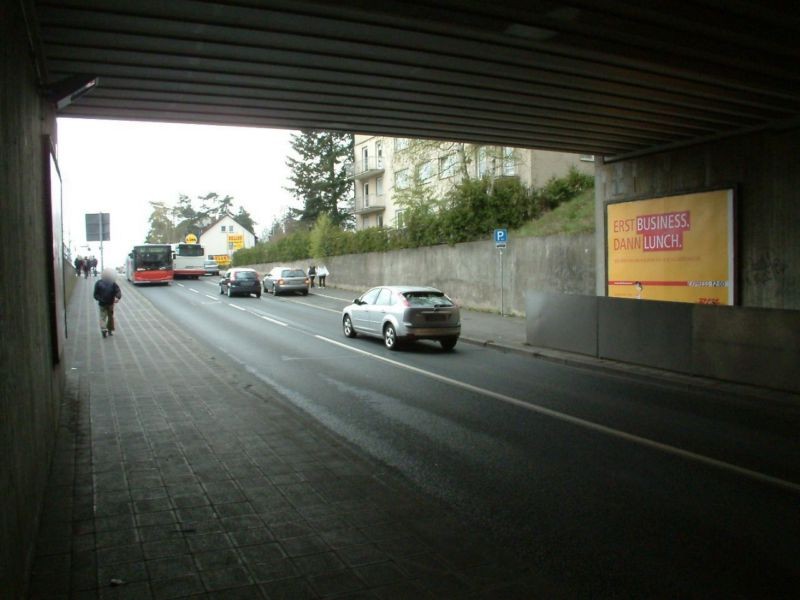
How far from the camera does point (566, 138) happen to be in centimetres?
1670

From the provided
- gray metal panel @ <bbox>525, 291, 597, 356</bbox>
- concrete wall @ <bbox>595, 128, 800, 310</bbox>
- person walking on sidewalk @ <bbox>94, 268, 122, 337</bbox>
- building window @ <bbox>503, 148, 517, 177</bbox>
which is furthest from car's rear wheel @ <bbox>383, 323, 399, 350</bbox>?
building window @ <bbox>503, 148, 517, 177</bbox>

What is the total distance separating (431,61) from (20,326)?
769 cm

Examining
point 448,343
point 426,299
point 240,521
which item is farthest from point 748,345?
point 240,521

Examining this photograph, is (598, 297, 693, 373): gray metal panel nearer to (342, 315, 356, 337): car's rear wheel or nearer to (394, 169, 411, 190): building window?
(342, 315, 356, 337): car's rear wheel

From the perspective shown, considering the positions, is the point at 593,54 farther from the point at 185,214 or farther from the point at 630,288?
the point at 185,214

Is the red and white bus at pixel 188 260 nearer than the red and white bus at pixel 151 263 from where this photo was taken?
No

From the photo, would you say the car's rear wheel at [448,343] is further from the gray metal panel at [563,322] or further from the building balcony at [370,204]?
the building balcony at [370,204]

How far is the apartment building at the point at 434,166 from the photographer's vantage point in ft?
102

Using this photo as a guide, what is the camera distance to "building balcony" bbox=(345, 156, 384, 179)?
54812mm

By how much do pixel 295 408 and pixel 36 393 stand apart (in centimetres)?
433

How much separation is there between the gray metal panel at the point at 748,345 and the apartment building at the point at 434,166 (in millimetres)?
15858

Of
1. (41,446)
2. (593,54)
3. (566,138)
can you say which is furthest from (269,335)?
(41,446)

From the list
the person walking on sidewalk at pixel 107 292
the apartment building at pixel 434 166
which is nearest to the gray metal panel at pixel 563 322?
the person walking on sidewalk at pixel 107 292

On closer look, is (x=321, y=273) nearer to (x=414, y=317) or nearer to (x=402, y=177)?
(x=402, y=177)
